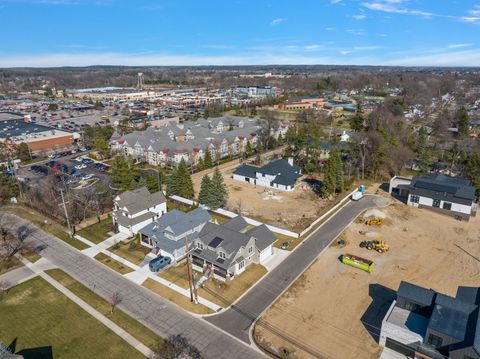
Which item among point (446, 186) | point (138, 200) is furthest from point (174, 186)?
point (446, 186)

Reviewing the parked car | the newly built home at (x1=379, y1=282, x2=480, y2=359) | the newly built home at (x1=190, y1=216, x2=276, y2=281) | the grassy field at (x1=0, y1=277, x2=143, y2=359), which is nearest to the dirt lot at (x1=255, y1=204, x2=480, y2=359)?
the newly built home at (x1=379, y1=282, x2=480, y2=359)

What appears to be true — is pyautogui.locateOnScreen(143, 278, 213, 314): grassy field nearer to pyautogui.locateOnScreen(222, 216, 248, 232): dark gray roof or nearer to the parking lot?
pyautogui.locateOnScreen(222, 216, 248, 232): dark gray roof

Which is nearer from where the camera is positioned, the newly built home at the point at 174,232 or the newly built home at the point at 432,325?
the newly built home at the point at 432,325

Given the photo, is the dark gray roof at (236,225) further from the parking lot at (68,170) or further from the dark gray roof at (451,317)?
the parking lot at (68,170)

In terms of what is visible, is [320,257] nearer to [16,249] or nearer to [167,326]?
[167,326]

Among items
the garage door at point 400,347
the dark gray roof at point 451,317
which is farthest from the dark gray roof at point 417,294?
the garage door at point 400,347
